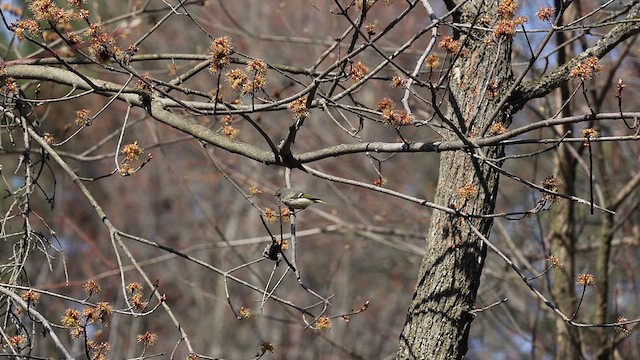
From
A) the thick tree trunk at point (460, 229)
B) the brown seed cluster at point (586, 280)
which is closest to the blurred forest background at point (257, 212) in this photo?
the thick tree trunk at point (460, 229)

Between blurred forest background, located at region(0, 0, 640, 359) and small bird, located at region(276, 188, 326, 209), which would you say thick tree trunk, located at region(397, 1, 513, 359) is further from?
blurred forest background, located at region(0, 0, 640, 359)

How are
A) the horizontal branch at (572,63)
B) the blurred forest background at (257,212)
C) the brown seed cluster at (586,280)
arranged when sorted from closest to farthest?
1. the brown seed cluster at (586,280)
2. the horizontal branch at (572,63)
3. the blurred forest background at (257,212)

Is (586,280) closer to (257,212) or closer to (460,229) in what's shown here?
(460,229)

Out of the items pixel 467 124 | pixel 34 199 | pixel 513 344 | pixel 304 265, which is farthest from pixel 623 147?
pixel 34 199

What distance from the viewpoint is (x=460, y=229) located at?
3.30 meters

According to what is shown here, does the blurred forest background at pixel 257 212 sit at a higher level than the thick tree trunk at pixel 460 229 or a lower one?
higher

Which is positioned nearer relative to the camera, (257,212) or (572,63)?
(572,63)

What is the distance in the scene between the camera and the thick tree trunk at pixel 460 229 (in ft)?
10.7

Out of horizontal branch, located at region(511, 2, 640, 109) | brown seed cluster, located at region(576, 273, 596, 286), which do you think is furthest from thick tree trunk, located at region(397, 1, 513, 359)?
brown seed cluster, located at region(576, 273, 596, 286)

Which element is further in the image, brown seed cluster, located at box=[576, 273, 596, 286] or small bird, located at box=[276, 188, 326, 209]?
small bird, located at box=[276, 188, 326, 209]

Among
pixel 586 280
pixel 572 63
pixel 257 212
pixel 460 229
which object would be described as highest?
pixel 257 212

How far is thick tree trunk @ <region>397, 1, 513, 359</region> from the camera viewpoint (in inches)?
128

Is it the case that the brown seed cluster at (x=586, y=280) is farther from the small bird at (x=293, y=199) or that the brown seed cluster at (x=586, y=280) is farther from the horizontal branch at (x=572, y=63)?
the small bird at (x=293, y=199)

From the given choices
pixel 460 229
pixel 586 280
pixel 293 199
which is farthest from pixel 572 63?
pixel 293 199
